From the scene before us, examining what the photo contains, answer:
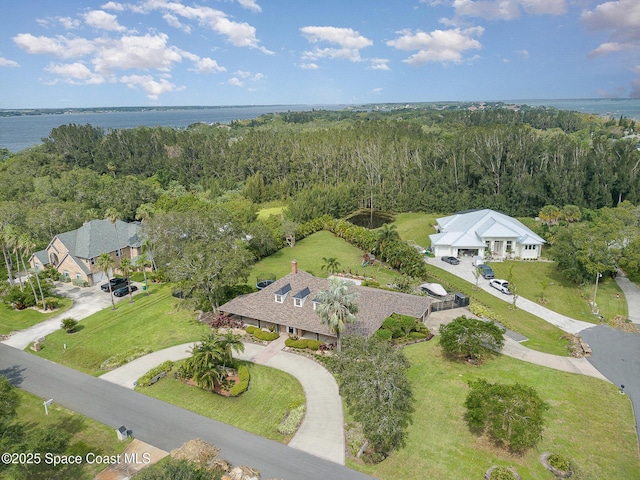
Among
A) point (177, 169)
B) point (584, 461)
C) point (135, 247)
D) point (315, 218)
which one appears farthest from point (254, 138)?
point (584, 461)

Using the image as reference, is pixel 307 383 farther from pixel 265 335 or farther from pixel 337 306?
pixel 265 335

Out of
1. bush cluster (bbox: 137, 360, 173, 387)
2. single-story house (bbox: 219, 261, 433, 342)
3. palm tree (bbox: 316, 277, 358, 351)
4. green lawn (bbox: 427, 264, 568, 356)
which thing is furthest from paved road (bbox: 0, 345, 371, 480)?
green lawn (bbox: 427, 264, 568, 356)

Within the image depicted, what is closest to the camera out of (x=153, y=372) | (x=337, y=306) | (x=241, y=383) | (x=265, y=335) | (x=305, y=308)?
(x=337, y=306)

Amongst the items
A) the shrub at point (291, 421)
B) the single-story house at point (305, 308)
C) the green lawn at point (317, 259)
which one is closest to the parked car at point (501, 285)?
the green lawn at point (317, 259)

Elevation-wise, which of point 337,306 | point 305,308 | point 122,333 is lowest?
point 122,333

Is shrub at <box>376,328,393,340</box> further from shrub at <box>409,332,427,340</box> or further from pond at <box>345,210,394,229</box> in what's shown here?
pond at <box>345,210,394,229</box>

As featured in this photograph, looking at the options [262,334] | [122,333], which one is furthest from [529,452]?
[122,333]

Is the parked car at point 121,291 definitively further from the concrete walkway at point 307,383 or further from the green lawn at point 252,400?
the green lawn at point 252,400

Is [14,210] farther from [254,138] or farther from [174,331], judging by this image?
[254,138]
